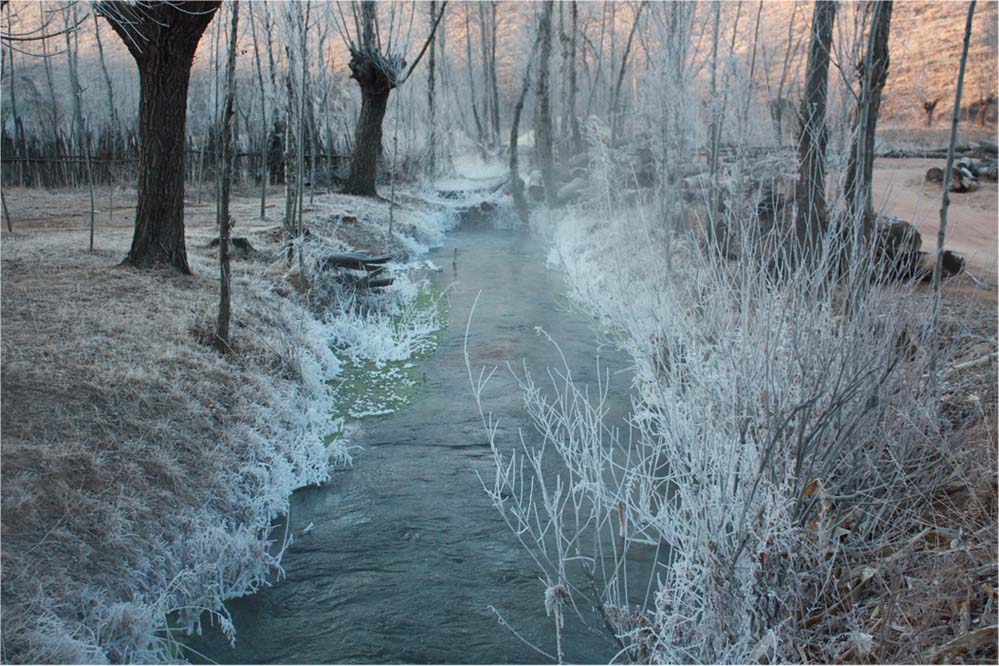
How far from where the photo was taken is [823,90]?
8586mm

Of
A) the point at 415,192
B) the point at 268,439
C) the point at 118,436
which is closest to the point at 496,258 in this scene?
the point at 415,192

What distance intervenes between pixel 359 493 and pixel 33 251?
16.4 ft

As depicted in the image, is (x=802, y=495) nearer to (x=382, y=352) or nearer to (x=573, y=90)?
(x=382, y=352)

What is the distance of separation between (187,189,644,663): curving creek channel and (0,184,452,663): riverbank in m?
0.23

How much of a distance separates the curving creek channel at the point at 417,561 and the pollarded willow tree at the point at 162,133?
3.10 m

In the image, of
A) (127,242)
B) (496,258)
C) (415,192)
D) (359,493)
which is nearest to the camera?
(359,493)

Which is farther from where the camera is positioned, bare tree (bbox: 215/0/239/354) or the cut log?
the cut log

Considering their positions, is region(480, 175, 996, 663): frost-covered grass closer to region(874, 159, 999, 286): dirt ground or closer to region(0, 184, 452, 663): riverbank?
region(0, 184, 452, 663): riverbank

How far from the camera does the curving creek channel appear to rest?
13.1 ft

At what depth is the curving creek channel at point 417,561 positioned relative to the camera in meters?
3.99

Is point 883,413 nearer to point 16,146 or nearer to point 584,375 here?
point 584,375

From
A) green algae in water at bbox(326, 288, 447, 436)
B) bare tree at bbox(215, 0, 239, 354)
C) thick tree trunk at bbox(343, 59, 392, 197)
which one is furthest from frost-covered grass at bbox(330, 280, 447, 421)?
thick tree trunk at bbox(343, 59, 392, 197)

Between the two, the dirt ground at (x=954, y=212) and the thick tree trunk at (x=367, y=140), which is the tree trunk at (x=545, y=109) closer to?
the thick tree trunk at (x=367, y=140)

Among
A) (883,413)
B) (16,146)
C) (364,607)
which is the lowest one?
(364,607)
